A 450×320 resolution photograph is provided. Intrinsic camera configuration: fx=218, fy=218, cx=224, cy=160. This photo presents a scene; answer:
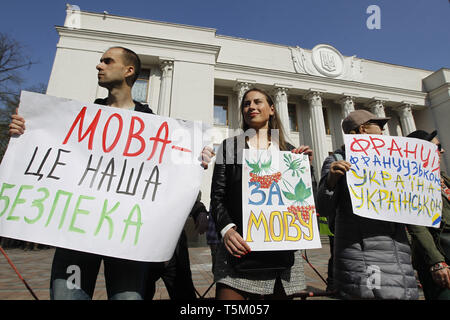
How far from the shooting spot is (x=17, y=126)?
3.91 feet

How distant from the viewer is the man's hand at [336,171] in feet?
4.62

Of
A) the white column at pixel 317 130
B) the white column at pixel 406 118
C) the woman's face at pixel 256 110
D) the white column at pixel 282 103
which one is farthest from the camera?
the white column at pixel 406 118

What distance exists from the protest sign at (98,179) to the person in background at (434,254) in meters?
1.52

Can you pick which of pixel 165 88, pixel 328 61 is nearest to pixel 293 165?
pixel 165 88

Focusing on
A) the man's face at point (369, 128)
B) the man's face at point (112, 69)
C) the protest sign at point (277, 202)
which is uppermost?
the man's face at point (112, 69)

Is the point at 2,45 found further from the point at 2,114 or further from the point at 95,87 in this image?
the point at 95,87

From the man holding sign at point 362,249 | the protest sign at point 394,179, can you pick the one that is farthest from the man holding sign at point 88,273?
the protest sign at point 394,179

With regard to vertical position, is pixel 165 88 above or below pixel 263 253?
above

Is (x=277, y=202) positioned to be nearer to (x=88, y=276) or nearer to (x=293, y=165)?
(x=293, y=165)

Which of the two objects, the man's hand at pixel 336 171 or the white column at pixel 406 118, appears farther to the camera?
the white column at pixel 406 118

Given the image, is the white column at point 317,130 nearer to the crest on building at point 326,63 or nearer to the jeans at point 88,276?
the crest on building at point 326,63

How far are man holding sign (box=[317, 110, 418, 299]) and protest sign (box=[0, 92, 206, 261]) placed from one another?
3.01ft

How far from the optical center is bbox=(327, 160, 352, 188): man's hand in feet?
4.62

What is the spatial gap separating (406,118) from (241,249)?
22.8 metres
